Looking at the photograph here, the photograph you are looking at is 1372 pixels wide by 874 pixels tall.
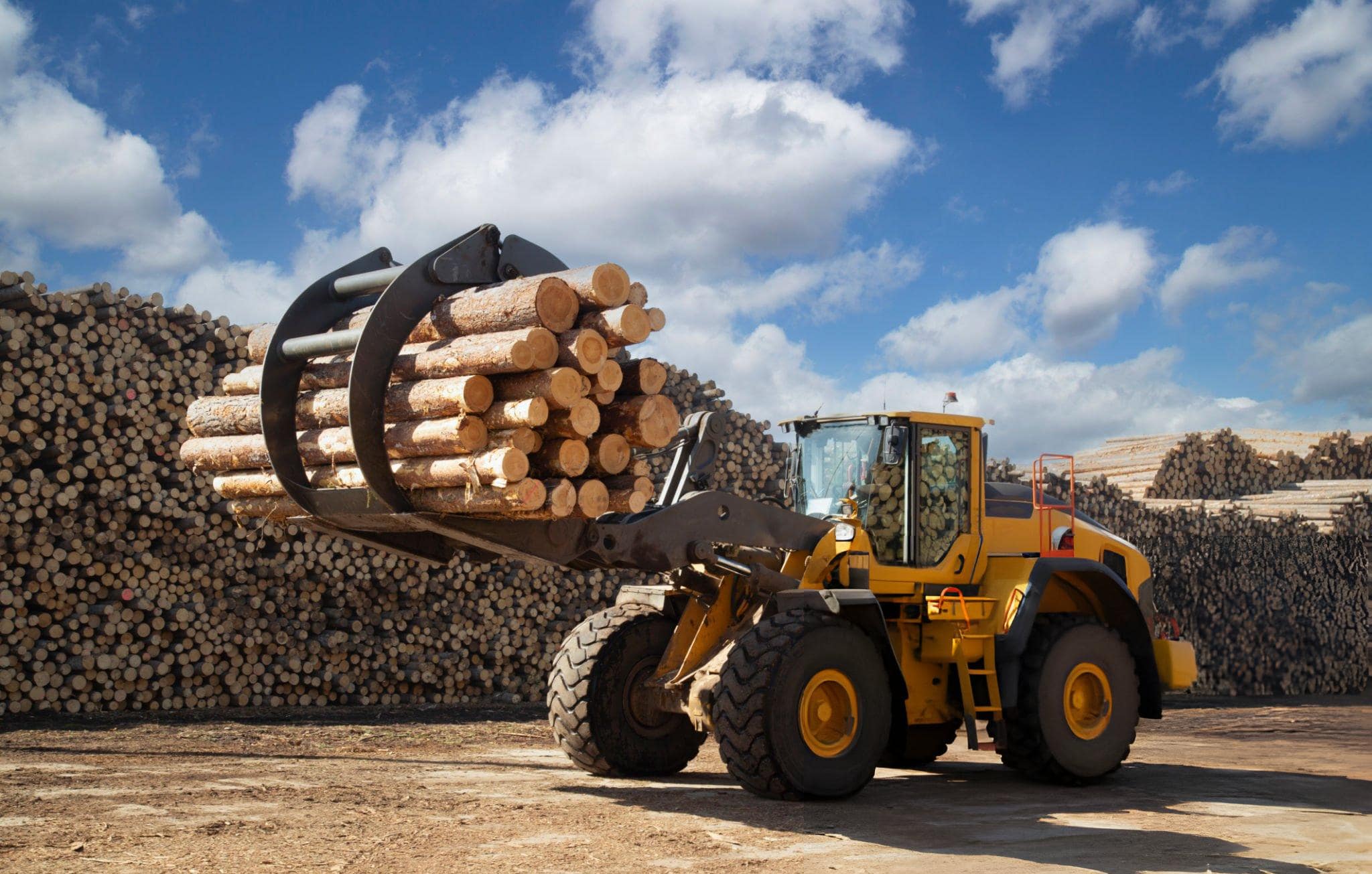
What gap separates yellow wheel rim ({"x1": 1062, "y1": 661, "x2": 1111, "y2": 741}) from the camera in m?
8.64

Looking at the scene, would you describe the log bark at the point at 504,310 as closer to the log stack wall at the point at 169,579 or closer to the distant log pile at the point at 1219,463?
the log stack wall at the point at 169,579

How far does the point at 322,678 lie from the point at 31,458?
3256 millimetres

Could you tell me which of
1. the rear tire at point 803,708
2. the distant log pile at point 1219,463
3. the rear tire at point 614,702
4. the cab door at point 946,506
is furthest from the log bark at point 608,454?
the distant log pile at point 1219,463

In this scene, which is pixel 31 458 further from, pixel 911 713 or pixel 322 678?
pixel 911 713

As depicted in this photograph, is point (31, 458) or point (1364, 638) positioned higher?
point (31, 458)

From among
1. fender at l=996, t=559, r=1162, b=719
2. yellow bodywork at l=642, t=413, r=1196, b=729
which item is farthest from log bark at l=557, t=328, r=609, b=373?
fender at l=996, t=559, r=1162, b=719

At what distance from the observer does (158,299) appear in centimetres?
1157

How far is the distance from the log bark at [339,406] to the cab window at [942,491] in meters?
3.62

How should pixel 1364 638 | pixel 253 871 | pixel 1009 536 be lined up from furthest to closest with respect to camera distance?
pixel 1364 638 < pixel 1009 536 < pixel 253 871

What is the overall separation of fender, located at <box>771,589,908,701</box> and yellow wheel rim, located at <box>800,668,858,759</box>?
15.6 inches

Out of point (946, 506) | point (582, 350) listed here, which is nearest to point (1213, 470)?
point (946, 506)

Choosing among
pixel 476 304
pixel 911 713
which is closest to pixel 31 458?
pixel 476 304

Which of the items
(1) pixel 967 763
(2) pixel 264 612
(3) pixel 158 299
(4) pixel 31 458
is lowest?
(1) pixel 967 763

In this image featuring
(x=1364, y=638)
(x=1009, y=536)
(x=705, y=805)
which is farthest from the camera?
(x=1364, y=638)
